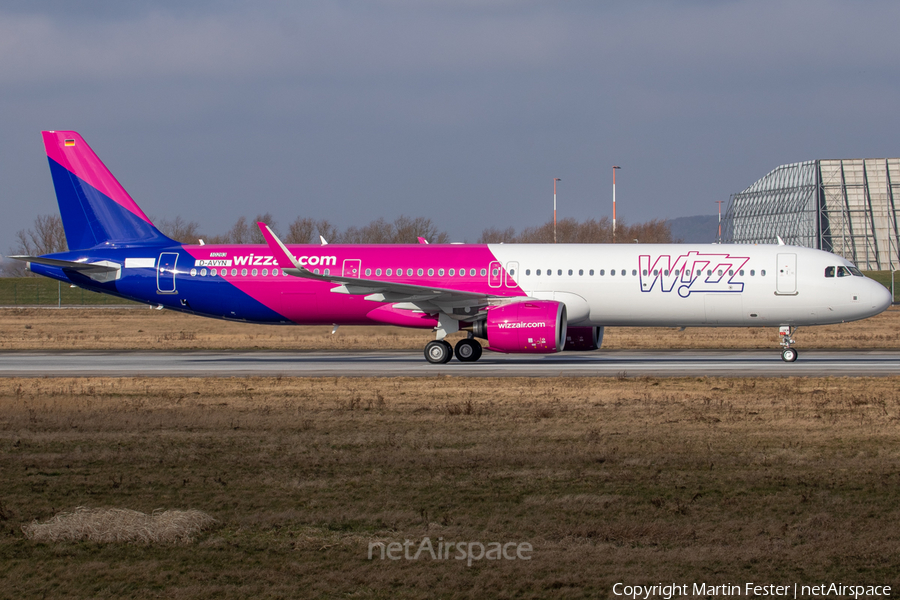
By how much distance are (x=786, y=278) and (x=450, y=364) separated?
33.7 ft

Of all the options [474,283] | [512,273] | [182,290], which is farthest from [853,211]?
[182,290]

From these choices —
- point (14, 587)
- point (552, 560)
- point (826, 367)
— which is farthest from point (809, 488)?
point (826, 367)

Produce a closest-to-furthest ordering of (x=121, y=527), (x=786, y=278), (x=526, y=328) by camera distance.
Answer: (x=121, y=527), (x=526, y=328), (x=786, y=278)

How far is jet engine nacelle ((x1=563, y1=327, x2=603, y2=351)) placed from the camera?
91.0 ft

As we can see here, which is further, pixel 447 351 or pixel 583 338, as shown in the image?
pixel 583 338

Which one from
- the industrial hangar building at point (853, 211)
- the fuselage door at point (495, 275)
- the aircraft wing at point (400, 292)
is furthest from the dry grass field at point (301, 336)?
the industrial hangar building at point (853, 211)

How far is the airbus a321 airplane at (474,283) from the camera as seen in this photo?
1031 inches

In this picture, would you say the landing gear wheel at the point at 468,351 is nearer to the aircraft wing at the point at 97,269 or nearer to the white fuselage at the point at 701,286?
the white fuselage at the point at 701,286

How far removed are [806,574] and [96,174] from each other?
27373mm

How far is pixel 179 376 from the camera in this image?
2336 cm

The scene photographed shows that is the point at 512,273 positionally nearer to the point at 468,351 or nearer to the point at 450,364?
the point at 468,351

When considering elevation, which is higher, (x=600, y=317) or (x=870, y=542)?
(x=600, y=317)

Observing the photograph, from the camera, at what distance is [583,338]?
27.8m

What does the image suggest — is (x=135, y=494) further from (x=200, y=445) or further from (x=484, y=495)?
(x=484, y=495)
